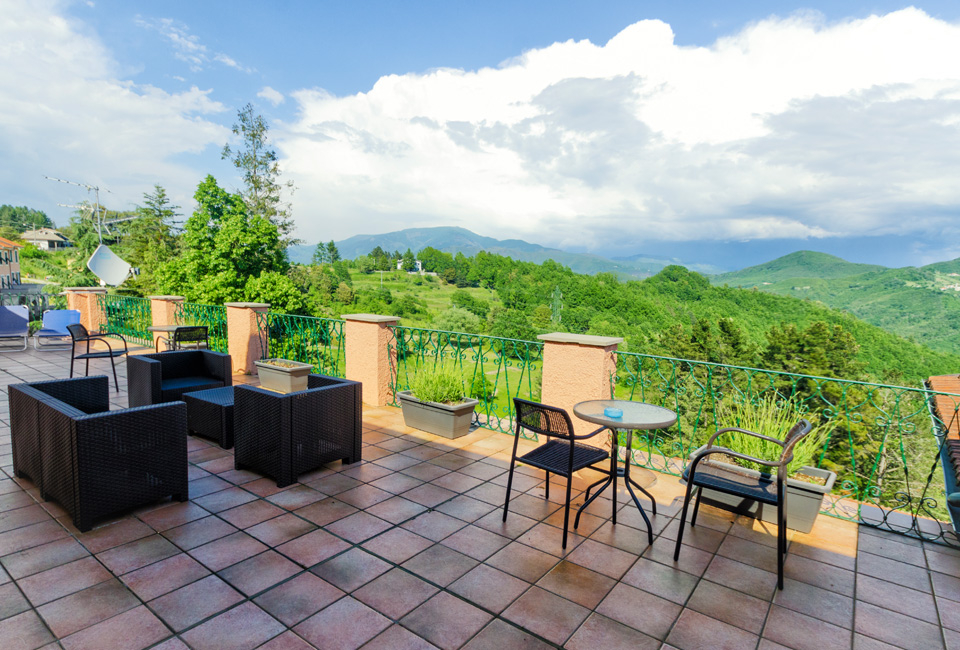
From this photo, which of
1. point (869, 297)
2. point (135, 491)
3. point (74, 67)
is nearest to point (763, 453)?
point (135, 491)

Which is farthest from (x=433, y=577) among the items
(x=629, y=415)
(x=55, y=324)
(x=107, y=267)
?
(x=107, y=267)

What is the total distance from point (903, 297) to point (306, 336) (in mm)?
59009

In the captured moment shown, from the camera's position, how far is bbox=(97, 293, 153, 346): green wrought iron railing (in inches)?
367

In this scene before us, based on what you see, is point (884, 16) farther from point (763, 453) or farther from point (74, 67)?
point (74, 67)

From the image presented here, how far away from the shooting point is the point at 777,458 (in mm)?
2990

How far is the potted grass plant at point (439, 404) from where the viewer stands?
4406 millimetres

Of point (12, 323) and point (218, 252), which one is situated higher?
point (218, 252)

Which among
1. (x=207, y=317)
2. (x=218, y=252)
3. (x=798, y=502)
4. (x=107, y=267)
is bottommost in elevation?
(x=798, y=502)

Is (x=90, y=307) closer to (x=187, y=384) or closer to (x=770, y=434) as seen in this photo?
(x=187, y=384)

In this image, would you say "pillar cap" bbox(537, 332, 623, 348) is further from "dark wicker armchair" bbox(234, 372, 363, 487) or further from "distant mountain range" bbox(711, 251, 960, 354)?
"distant mountain range" bbox(711, 251, 960, 354)

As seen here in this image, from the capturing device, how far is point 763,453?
117 inches

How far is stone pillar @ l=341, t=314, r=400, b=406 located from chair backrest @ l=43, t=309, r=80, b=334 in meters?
6.08

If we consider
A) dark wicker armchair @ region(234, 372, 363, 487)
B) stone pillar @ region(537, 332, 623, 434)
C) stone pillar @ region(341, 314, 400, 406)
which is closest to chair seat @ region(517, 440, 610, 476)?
stone pillar @ region(537, 332, 623, 434)

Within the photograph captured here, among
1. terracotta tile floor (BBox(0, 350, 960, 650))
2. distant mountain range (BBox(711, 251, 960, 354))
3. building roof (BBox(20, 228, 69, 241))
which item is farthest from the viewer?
building roof (BBox(20, 228, 69, 241))
